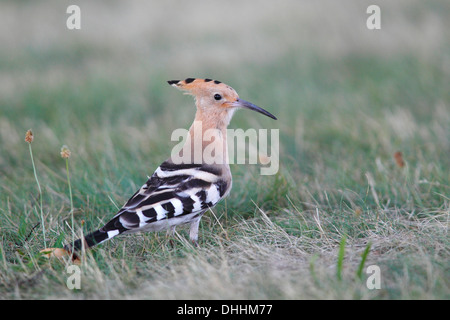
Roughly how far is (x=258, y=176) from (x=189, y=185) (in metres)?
0.85

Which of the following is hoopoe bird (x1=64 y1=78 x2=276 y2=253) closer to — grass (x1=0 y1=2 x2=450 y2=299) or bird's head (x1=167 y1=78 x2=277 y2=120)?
bird's head (x1=167 y1=78 x2=277 y2=120)

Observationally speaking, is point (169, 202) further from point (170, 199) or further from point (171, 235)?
point (171, 235)

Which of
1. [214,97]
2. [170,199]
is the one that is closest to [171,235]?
[170,199]

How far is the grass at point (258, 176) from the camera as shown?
220cm

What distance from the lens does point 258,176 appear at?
131 inches

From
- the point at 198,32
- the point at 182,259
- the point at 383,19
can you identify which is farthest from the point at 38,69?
the point at 182,259

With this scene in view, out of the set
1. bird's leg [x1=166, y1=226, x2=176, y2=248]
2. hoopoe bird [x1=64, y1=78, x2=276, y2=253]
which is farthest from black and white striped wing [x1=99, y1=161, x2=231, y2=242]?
bird's leg [x1=166, y1=226, x2=176, y2=248]

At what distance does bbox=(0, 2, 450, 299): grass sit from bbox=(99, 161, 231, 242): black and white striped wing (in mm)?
153

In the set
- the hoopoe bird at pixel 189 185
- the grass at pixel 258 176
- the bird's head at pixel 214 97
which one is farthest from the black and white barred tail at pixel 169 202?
the bird's head at pixel 214 97

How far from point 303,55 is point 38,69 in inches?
122

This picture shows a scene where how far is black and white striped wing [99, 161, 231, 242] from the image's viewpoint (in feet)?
7.74

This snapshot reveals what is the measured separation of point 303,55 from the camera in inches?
251

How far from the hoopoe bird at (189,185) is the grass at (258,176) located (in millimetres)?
140
